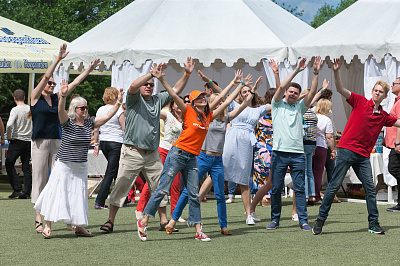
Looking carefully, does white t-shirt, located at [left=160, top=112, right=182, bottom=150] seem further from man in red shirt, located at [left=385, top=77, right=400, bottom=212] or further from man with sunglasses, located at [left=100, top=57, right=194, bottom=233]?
man in red shirt, located at [left=385, top=77, right=400, bottom=212]

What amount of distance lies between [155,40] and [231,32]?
5.42ft

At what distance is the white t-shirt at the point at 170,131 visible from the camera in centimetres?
A: 958

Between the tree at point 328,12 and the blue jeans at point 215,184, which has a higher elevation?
the tree at point 328,12

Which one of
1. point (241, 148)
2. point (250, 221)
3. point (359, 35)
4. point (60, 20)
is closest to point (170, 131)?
point (241, 148)

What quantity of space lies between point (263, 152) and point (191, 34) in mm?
4462

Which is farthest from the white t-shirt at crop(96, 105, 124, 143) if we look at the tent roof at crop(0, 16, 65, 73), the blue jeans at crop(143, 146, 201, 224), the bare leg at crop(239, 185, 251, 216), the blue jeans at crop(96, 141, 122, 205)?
the tent roof at crop(0, 16, 65, 73)

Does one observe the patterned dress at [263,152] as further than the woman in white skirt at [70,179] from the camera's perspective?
Yes

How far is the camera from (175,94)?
299 inches

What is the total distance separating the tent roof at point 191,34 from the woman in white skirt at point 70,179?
6.57 m

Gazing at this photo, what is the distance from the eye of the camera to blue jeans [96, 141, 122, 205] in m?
11.0

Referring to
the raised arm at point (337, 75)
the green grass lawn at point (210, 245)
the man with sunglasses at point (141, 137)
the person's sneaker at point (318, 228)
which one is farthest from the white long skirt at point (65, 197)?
the raised arm at point (337, 75)

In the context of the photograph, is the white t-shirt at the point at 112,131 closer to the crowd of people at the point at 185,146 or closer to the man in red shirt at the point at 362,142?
the crowd of people at the point at 185,146

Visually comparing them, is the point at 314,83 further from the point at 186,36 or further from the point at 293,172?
the point at 186,36

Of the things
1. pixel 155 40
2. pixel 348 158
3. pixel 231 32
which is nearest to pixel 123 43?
pixel 155 40
